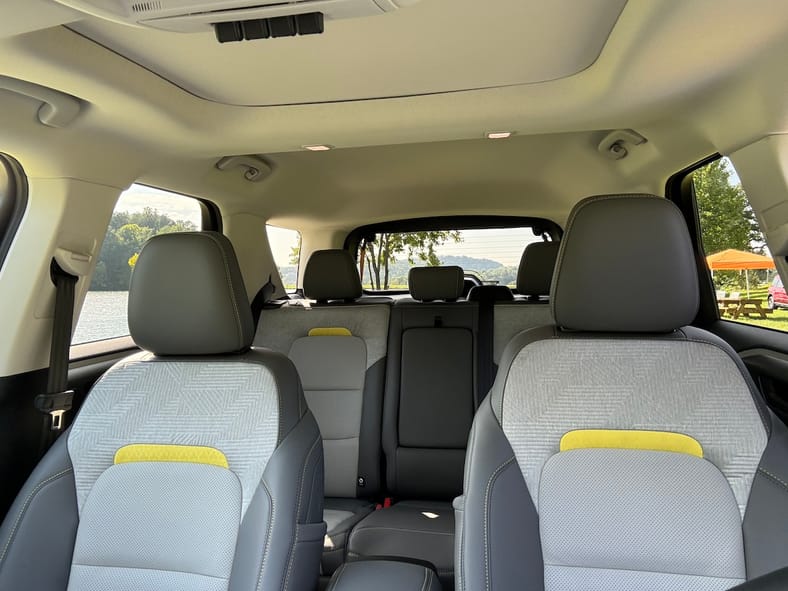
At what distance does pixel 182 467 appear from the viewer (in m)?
1.47

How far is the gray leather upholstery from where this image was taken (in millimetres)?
1368

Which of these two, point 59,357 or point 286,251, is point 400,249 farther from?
point 59,357

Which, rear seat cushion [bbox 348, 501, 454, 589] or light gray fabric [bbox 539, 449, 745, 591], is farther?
rear seat cushion [bbox 348, 501, 454, 589]

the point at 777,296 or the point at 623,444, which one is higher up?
the point at 777,296

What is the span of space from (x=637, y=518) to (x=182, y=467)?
1.13m

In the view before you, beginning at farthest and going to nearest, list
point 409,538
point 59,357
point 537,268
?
point 537,268 → point 409,538 → point 59,357

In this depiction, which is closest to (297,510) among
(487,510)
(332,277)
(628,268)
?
(487,510)

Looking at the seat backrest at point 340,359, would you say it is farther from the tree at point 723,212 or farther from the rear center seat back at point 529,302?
the tree at point 723,212

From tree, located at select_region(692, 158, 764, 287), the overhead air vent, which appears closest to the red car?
tree, located at select_region(692, 158, 764, 287)

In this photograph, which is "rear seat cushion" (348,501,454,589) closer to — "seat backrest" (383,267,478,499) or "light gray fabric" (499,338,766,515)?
"seat backrest" (383,267,478,499)

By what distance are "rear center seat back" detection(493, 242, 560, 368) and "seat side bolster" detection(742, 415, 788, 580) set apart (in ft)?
5.08

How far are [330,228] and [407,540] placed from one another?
10.1 ft

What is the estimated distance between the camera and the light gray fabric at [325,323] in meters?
3.00

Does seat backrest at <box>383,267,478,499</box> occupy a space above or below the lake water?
below
